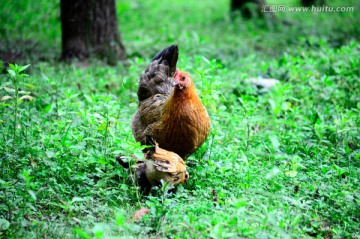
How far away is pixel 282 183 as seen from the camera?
4.42 m

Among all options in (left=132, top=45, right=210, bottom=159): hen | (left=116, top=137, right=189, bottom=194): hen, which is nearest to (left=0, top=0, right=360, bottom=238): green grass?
(left=116, top=137, right=189, bottom=194): hen

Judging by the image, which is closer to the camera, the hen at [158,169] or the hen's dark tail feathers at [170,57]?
the hen at [158,169]

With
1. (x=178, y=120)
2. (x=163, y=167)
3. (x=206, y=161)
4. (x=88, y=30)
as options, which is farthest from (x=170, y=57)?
(x=88, y=30)

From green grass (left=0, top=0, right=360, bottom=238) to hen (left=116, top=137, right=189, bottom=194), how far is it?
0.42ft

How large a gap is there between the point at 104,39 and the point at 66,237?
17.9 feet

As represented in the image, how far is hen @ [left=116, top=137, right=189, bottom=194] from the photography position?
4.08m

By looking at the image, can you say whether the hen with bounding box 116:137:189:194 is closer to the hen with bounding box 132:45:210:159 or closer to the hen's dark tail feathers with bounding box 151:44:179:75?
the hen with bounding box 132:45:210:159

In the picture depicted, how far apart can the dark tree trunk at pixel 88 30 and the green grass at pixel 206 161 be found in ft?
1.22

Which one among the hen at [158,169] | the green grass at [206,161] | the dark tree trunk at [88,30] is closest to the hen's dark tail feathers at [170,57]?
the green grass at [206,161]

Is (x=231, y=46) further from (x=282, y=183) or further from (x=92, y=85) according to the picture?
(x=282, y=183)

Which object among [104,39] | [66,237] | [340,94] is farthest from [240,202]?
[104,39]

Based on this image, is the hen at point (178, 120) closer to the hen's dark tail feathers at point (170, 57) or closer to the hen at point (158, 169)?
the hen at point (158, 169)

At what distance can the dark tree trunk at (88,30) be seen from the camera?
806 centimetres

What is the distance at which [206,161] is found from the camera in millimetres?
4859
